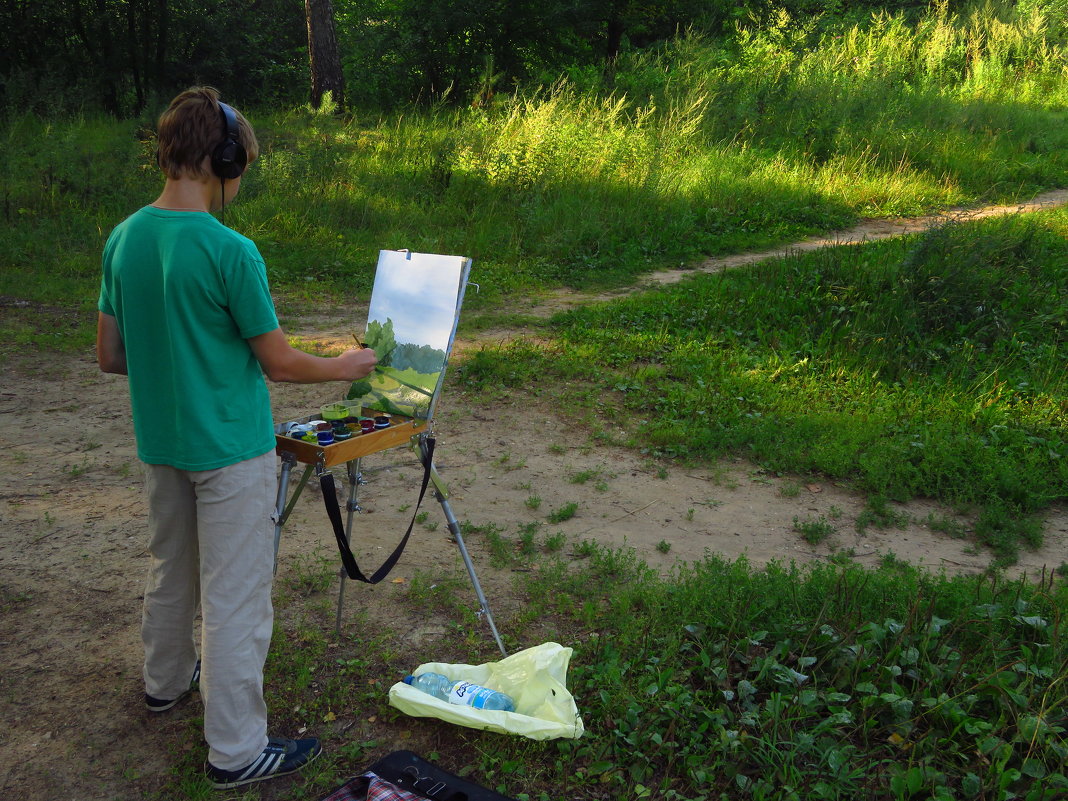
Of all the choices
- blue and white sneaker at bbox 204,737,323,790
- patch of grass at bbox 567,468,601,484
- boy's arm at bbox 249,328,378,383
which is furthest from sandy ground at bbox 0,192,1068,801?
boy's arm at bbox 249,328,378,383

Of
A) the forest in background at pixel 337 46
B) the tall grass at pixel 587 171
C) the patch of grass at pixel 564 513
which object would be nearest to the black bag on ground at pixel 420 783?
the patch of grass at pixel 564 513

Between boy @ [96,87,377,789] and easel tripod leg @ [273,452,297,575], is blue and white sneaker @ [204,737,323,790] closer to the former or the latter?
boy @ [96,87,377,789]

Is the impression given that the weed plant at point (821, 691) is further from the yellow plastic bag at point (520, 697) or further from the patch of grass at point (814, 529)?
the patch of grass at point (814, 529)

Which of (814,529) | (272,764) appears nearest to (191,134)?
(272,764)

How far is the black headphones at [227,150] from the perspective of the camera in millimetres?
2574

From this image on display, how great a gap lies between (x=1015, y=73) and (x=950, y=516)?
1523 cm

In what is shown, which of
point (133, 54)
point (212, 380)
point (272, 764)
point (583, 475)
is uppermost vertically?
point (212, 380)

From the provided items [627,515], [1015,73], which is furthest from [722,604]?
[1015,73]

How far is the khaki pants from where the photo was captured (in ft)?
8.92

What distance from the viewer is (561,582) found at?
167 inches

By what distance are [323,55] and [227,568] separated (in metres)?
13.4

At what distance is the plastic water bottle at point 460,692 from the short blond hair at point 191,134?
1.98m

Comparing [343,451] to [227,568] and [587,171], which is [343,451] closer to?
[227,568]

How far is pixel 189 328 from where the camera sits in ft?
8.46
